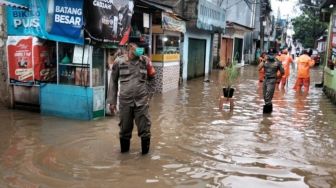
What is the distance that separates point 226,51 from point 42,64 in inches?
→ 849

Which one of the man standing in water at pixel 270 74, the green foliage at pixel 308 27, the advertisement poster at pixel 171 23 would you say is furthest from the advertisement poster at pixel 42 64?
the green foliage at pixel 308 27

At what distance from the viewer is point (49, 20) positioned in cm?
898

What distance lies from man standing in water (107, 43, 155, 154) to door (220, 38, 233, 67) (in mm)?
21602

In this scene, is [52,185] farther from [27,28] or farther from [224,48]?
[224,48]

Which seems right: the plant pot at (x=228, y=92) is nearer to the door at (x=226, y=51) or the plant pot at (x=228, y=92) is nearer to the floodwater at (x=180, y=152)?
the floodwater at (x=180, y=152)

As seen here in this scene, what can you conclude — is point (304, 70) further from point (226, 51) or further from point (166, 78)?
point (226, 51)

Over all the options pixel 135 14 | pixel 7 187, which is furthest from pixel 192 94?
pixel 7 187

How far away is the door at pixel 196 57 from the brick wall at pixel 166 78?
175 inches

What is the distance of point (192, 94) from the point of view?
14648 mm

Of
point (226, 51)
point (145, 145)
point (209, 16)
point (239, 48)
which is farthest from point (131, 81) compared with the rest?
point (239, 48)

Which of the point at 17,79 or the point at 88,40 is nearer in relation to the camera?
the point at 88,40

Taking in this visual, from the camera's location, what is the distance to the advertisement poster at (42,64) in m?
9.31

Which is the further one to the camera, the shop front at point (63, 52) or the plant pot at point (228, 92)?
the plant pot at point (228, 92)

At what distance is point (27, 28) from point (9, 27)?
64 centimetres
